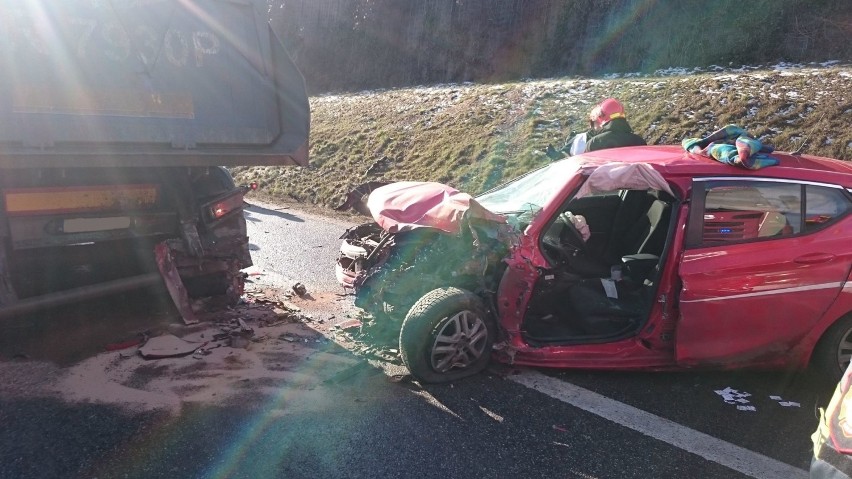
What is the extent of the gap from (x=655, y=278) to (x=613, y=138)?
8.38 feet

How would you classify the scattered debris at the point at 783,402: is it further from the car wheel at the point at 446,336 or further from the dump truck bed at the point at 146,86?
the dump truck bed at the point at 146,86

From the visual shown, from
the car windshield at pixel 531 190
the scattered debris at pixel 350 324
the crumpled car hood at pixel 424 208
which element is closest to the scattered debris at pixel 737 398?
the car windshield at pixel 531 190

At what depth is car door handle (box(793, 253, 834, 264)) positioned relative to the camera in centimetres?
390

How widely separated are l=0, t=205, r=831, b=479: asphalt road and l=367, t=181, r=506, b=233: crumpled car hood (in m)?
1.03

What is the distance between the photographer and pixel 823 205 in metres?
4.05

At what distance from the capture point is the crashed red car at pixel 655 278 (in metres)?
3.91

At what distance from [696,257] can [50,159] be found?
4112 millimetres

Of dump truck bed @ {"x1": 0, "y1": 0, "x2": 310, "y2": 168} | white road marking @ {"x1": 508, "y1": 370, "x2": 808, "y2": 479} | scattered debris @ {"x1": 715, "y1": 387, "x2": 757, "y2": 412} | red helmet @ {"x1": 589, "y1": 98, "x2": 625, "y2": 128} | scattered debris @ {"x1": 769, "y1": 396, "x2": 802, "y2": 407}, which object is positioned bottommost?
scattered debris @ {"x1": 769, "y1": 396, "x2": 802, "y2": 407}

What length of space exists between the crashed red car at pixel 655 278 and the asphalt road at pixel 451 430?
22 centimetres

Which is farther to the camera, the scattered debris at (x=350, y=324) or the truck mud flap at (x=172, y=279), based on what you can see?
the scattered debris at (x=350, y=324)

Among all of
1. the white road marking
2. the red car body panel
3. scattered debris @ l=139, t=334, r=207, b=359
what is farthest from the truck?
the white road marking

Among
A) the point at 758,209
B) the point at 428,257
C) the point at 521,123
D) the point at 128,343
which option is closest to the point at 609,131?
the point at 758,209

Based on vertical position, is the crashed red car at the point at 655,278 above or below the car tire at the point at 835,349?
above

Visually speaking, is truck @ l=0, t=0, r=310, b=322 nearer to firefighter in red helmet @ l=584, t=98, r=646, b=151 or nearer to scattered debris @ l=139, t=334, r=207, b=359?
scattered debris @ l=139, t=334, r=207, b=359
